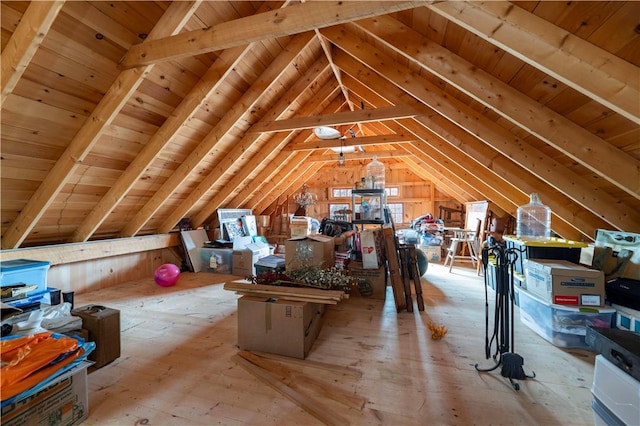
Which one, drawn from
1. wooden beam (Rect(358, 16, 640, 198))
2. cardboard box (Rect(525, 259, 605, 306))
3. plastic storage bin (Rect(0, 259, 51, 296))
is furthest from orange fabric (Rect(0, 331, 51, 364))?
cardboard box (Rect(525, 259, 605, 306))

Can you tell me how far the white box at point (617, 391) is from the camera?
961mm

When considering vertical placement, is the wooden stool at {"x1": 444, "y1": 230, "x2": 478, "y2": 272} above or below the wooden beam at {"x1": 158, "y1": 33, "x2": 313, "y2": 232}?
below

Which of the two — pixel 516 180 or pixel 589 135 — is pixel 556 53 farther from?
pixel 516 180

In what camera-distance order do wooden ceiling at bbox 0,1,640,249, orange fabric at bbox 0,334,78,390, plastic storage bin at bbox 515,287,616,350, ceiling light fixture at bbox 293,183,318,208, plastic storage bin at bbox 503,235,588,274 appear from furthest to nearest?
ceiling light fixture at bbox 293,183,318,208 → plastic storage bin at bbox 503,235,588,274 → plastic storage bin at bbox 515,287,616,350 → wooden ceiling at bbox 0,1,640,249 → orange fabric at bbox 0,334,78,390

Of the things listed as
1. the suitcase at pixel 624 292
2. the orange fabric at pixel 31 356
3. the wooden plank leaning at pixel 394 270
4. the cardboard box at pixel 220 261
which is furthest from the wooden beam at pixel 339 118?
the orange fabric at pixel 31 356

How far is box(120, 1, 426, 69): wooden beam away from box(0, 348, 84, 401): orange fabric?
1.96 metres

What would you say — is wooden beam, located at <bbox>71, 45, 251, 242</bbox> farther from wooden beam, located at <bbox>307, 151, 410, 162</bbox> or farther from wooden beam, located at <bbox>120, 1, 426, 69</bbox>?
wooden beam, located at <bbox>307, 151, 410, 162</bbox>

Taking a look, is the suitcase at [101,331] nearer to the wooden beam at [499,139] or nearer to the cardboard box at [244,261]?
the cardboard box at [244,261]

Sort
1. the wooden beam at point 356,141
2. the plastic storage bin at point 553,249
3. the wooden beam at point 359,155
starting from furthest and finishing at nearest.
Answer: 1. the wooden beam at point 359,155
2. the wooden beam at point 356,141
3. the plastic storage bin at point 553,249

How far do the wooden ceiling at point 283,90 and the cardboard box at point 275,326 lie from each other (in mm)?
1922

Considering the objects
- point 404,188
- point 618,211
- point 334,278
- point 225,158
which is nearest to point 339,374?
point 334,278

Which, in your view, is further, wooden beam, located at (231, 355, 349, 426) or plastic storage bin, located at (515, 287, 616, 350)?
plastic storage bin, located at (515, 287, 616, 350)

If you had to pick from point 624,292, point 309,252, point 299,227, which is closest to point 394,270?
point 309,252

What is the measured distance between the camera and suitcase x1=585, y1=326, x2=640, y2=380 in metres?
0.99
